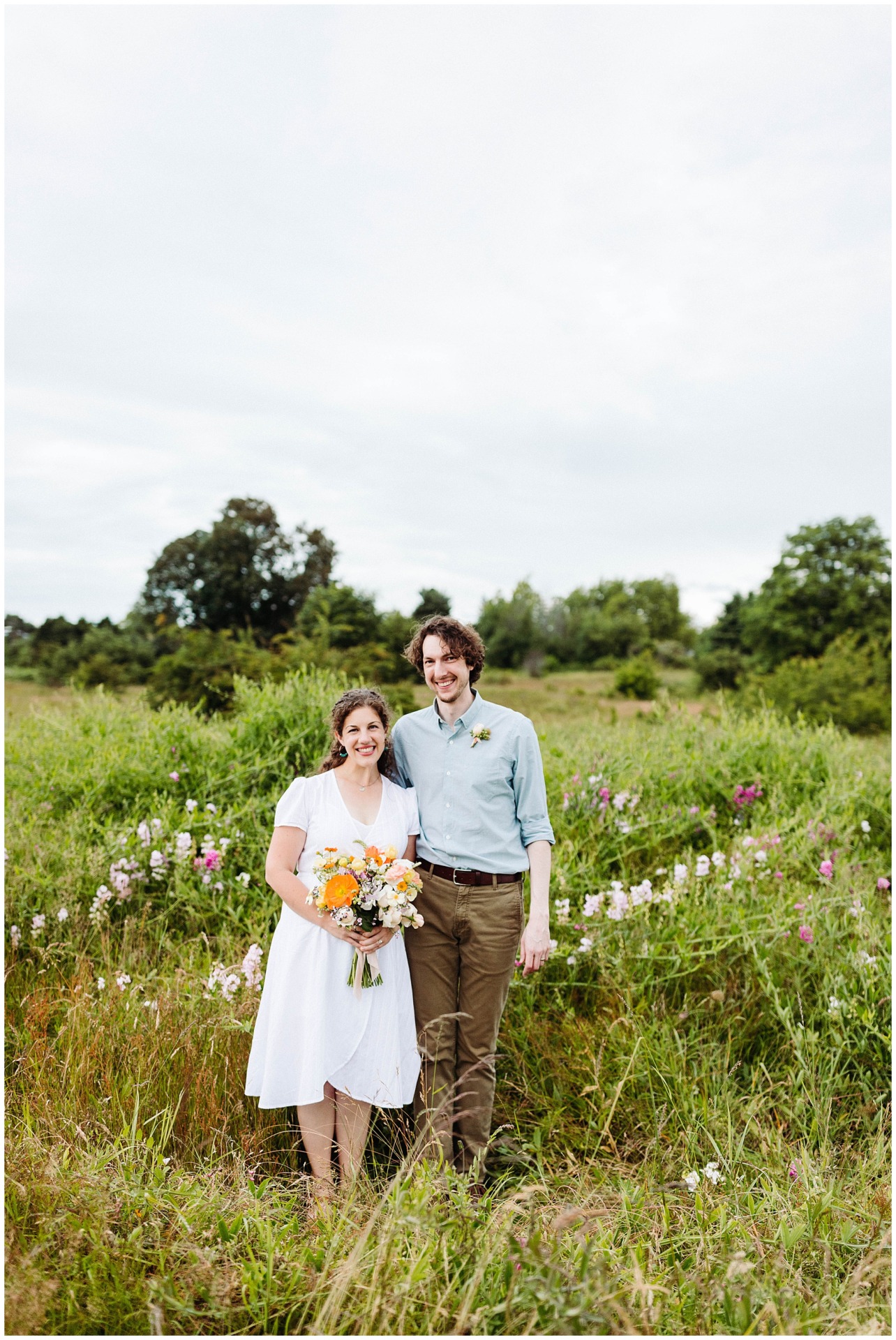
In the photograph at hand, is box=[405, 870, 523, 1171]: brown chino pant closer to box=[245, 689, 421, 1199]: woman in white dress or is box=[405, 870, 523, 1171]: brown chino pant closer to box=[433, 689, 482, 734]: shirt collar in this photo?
box=[245, 689, 421, 1199]: woman in white dress

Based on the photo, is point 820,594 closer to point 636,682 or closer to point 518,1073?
point 636,682

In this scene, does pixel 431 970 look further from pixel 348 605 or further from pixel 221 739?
pixel 348 605

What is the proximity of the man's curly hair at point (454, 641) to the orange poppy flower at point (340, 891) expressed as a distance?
939 millimetres

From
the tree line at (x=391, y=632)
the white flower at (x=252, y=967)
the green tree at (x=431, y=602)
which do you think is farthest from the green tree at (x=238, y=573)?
the white flower at (x=252, y=967)

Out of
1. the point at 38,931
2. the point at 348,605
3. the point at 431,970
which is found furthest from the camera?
the point at 348,605

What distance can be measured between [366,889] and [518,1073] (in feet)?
5.16

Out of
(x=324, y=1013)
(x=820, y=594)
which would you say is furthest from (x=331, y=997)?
(x=820, y=594)

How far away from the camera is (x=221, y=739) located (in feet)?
21.1

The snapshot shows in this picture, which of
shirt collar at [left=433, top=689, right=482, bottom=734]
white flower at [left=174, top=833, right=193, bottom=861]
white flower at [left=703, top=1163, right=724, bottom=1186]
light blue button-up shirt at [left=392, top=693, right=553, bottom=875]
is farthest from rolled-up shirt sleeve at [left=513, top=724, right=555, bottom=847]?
white flower at [left=174, top=833, right=193, bottom=861]

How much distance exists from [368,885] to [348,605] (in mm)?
11419

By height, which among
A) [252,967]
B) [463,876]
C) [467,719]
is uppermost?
[467,719]

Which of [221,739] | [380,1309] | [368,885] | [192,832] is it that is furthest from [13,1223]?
[221,739]

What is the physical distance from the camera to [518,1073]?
3.80 meters

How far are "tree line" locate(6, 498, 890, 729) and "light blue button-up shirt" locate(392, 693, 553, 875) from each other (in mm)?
613
